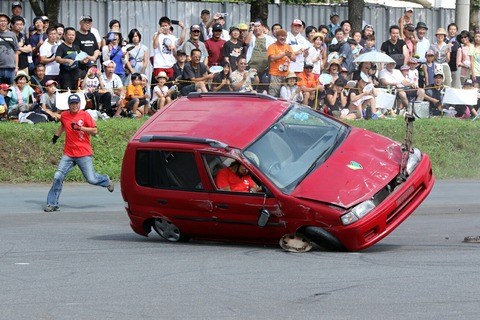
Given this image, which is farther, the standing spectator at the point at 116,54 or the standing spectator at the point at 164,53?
the standing spectator at the point at 164,53

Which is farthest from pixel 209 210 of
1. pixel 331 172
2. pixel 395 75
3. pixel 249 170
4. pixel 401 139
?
pixel 395 75

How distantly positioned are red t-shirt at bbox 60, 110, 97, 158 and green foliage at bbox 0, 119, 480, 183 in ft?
9.13

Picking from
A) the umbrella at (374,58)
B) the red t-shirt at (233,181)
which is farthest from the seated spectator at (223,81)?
the red t-shirt at (233,181)

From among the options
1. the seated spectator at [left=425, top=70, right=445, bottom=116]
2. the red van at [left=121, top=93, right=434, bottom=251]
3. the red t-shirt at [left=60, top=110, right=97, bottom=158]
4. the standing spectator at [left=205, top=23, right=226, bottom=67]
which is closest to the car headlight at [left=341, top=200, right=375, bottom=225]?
the red van at [left=121, top=93, right=434, bottom=251]

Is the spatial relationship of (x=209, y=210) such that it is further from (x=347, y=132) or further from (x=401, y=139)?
(x=401, y=139)

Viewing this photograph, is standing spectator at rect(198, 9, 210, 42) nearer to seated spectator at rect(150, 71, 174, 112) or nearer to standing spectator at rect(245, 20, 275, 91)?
standing spectator at rect(245, 20, 275, 91)

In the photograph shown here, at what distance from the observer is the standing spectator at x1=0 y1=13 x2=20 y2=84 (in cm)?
2005

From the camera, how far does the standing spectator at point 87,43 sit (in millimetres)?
20922

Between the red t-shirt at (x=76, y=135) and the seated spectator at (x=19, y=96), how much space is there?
13.6 feet

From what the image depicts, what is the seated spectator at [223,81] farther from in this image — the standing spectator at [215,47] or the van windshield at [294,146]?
the van windshield at [294,146]

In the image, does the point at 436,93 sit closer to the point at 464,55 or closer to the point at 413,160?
the point at 464,55

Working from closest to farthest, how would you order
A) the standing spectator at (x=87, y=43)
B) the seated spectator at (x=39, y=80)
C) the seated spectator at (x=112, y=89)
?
the seated spectator at (x=39, y=80) → the seated spectator at (x=112, y=89) → the standing spectator at (x=87, y=43)

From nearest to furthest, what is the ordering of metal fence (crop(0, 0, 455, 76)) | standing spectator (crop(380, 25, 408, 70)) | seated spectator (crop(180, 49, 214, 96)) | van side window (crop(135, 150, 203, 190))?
van side window (crop(135, 150, 203, 190)) < seated spectator (crop(180, 49, 214, 96)) < standing spectator (crop(380, 25, 408, 70)) < metal fence (crop(0, 0, 455, 76))

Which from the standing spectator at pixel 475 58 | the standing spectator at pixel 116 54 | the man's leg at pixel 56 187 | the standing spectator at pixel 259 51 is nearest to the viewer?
the man's leg at pixel 56 187
